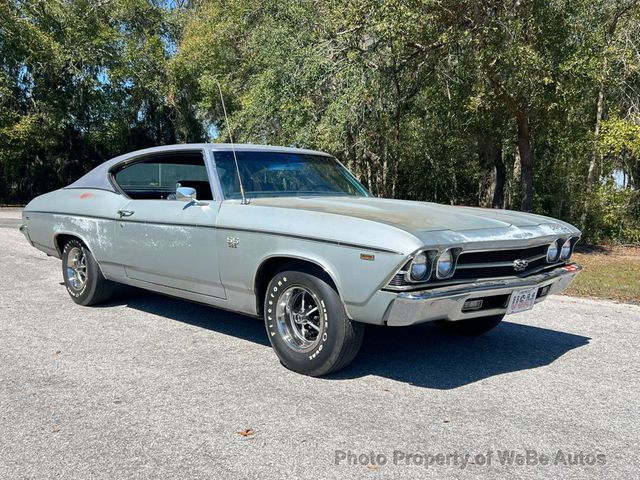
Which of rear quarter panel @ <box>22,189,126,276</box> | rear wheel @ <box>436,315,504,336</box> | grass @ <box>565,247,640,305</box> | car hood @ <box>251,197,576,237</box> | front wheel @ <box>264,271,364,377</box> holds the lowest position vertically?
grass @ <box>565,247,640,305</box>

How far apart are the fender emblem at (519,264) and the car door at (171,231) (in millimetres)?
2265

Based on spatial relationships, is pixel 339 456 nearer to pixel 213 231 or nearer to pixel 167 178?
pixel 213 231

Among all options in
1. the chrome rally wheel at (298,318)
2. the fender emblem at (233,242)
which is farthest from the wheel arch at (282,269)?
the fender emblem at (233,242)

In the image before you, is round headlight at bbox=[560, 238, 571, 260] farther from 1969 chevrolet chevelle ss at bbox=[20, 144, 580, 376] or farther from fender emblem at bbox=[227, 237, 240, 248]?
fender emblem at bbox=[227, 237, 240, 248]

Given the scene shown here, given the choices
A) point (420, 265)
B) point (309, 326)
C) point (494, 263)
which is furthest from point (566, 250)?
point (309, 326)

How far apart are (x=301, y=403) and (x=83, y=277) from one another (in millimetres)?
3760

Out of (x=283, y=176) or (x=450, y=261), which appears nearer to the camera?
(x=450, y=261)

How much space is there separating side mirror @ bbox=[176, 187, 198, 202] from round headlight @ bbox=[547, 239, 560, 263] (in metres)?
2.92

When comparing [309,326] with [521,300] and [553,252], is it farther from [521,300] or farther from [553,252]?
[553,252]

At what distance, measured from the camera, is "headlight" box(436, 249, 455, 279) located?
151 inches

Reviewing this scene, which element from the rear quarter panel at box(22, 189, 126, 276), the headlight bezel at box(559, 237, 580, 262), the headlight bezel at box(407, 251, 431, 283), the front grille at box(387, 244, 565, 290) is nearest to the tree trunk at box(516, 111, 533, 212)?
the headlight bezel at box(559, 237, 580, 262)

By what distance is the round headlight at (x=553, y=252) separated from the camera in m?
4.69

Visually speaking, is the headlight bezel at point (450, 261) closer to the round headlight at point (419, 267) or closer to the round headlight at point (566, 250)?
the round headlight at point (419, 267)

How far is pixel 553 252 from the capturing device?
4734mm
